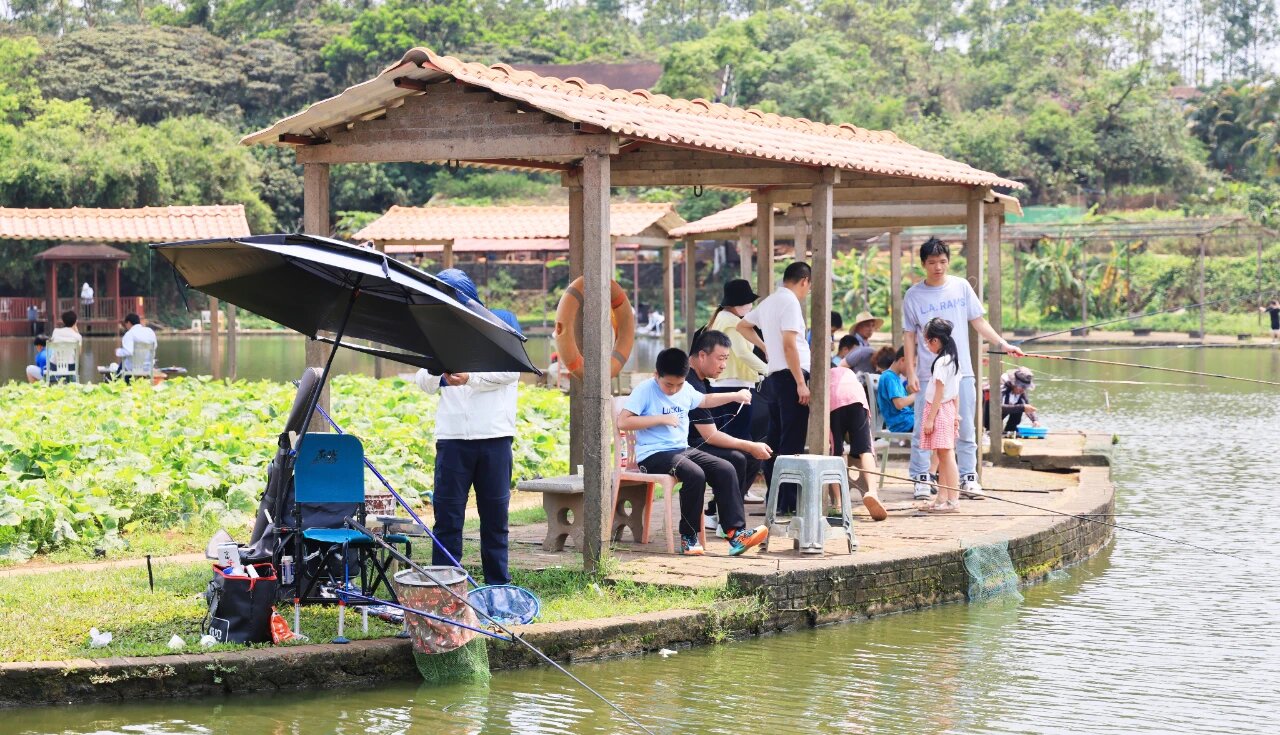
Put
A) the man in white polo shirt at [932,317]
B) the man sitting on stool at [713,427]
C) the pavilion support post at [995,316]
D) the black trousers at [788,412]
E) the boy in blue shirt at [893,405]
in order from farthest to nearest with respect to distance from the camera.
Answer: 1. the pavilion support post at [995,316]
2. the boy in blue shirt at [893,405]
3. the man in white polo shirt at [932,317]
4. the black trousers at [788,412]
5. the man sitting on stool at [713,427]

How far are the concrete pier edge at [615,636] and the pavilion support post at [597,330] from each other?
83cm

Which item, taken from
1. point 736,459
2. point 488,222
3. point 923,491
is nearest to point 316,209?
point 736,459

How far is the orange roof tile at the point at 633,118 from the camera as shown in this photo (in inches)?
318

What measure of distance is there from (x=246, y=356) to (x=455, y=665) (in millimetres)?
29046

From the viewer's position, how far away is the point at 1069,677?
7.27 m

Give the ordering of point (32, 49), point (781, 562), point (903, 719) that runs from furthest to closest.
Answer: point (32, 49) < point (781, 562) < point (903, 719)

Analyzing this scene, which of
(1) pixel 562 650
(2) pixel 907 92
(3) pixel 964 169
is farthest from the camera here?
(2) pixel 907 92

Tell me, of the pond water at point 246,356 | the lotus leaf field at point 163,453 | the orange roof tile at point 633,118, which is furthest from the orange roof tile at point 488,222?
the orange roof tile at point 633,118

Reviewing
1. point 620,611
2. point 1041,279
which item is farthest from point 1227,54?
point 620,611

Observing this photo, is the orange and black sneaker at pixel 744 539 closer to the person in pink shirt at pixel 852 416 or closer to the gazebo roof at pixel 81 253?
the person in pink shirt at pixel 852 416

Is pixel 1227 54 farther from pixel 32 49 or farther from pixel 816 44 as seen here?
pixel 32 49

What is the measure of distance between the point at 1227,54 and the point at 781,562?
82.7 m

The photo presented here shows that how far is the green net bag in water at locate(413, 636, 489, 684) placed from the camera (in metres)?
6.77

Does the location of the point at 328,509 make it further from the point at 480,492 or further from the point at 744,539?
the point at 744,539
